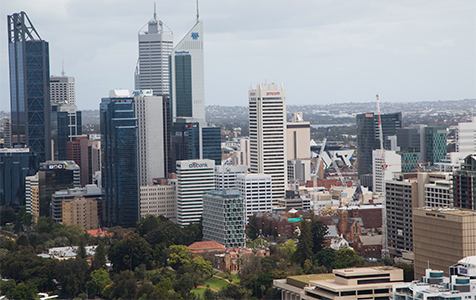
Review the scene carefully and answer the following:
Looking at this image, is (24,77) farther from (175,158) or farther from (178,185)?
(178,185)

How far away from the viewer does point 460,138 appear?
8838 cm

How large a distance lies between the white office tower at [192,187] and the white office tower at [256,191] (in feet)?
11.3

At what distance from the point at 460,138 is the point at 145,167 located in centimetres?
3310

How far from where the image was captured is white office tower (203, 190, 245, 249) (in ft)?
192

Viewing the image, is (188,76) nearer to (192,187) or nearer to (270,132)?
(270,132)

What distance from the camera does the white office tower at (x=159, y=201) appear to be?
239 ft

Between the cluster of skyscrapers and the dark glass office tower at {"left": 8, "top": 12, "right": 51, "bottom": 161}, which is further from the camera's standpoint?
the dark glass office tower at {"left": 8, "top": 12, "right": 51, "bottom": 161}

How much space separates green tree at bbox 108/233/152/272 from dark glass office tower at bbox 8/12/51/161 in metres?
49.5

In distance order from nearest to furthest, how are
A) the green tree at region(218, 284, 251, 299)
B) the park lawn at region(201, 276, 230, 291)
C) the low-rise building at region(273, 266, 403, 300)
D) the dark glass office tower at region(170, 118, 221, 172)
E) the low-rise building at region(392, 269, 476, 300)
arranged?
the low-rise building at region(392, 269, 476, 300) → the low-rise building at region(273, 266, 403, 300) → the green tree at region(218, 284, 251, 299) → the park lawn at region(201, 276, 230, 291) → the dark glass office tower at region(170, 118, 221, 172)

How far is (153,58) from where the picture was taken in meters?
144

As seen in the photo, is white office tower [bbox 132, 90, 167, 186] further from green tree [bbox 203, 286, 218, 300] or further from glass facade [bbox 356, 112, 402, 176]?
green tree [bbox 203, 286, 218, 300]

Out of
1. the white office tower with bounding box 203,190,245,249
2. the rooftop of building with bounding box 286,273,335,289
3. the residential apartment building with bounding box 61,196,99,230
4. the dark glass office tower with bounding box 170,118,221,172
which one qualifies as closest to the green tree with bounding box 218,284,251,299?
the rooftop of building with bounding box 286,273,335,289

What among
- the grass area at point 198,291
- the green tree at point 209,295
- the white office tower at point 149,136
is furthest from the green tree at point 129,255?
the white office tower at point 149,136

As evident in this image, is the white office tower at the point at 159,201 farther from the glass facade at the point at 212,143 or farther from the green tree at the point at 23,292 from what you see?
the green tree at the point at 23,292
